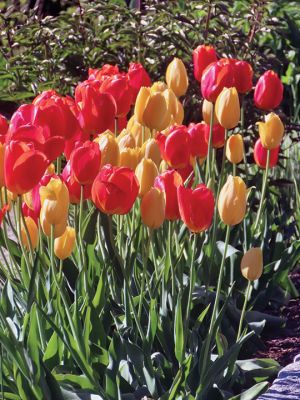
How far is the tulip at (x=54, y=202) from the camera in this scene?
7.26 feet

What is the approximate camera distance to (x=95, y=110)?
2.66m

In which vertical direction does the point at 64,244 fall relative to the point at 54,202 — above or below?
below

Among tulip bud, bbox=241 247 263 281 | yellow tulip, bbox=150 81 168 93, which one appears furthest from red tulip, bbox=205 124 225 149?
tulip bud, bbox=241 247 263 281

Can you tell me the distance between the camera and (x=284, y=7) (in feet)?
24.0

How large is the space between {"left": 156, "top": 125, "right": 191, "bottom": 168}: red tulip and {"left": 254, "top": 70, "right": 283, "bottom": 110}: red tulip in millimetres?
590

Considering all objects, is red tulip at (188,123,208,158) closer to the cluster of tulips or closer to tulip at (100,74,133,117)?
the cluster of tulips

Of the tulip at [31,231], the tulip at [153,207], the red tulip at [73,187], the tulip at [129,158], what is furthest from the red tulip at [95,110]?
the tulip at [153,207]

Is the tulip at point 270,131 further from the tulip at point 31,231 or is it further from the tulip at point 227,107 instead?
the tulip at point 31,231

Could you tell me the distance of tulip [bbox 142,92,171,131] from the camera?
9.07 feet

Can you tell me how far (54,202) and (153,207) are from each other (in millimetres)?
242

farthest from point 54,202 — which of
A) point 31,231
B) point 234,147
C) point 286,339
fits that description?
point 286,339

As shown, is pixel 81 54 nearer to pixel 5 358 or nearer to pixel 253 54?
pixel 253 54

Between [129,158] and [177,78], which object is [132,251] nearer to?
[129,158]

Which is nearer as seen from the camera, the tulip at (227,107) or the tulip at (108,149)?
the tulip at (108,149)
